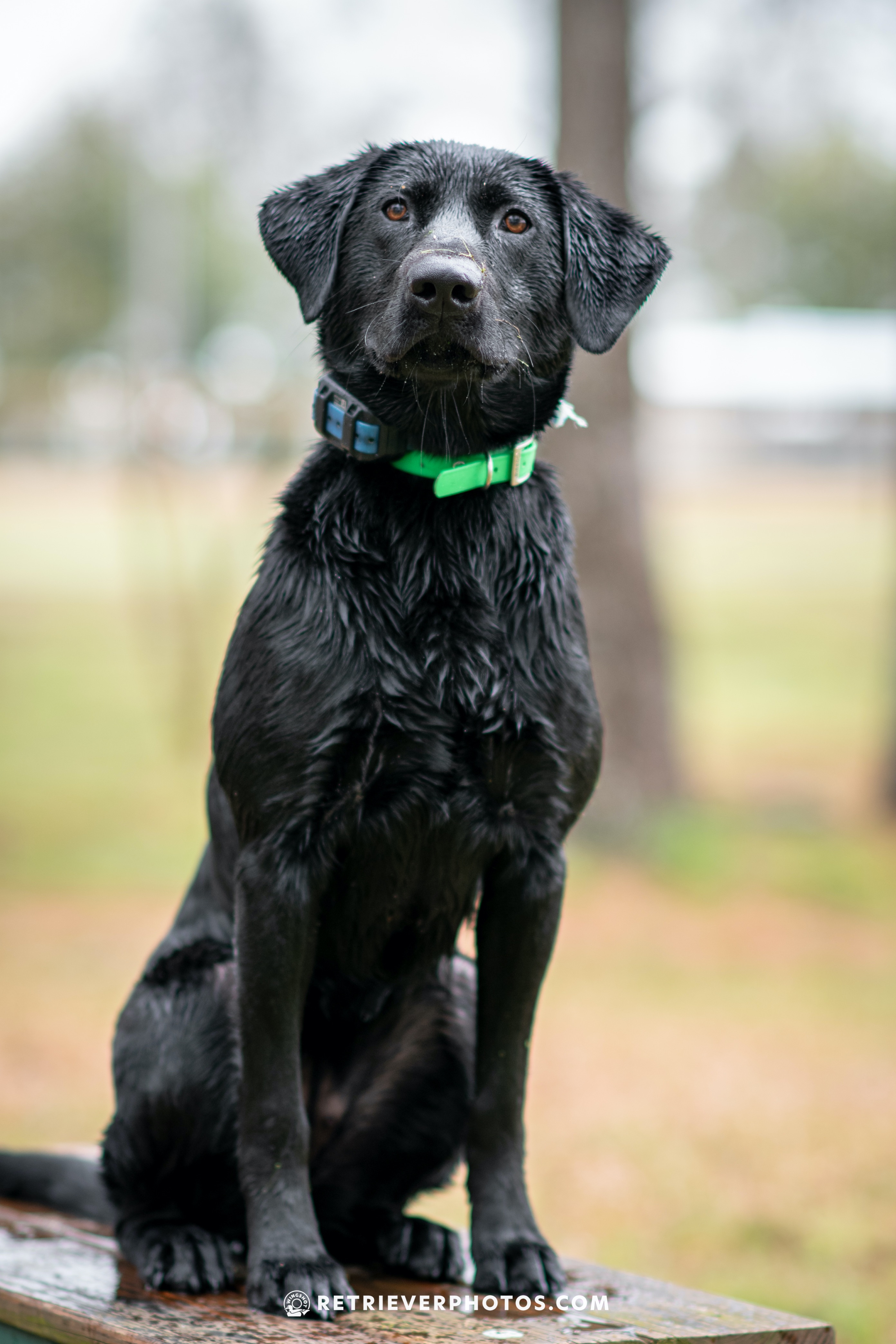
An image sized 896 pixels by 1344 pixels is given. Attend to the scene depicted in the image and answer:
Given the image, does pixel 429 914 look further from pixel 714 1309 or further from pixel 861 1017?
pixel 861 1017

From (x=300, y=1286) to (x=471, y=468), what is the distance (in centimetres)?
126

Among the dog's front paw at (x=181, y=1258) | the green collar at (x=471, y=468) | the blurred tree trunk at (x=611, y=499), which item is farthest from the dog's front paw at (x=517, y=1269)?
the blurred tree trunk at (x=611, y=499)

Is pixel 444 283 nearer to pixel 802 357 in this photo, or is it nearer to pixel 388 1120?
pixel 388 1120

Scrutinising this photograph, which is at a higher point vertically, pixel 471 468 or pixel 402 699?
pixel 471 468

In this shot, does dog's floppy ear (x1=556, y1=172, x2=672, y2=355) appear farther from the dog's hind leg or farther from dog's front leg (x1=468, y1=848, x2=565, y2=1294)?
the dog's hind leg

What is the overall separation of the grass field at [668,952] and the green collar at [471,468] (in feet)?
4.81

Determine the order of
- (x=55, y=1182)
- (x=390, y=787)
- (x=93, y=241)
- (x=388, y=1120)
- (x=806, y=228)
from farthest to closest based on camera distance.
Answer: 1. (x=93, y=241)
2. (x=806, y=228)
3. (x=55, y=1182)
4. (x=388, y=1120)
5. (x=390, y=787)

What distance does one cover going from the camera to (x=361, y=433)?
2.18 metres

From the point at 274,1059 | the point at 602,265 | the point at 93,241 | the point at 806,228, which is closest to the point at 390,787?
the point at 274,1059

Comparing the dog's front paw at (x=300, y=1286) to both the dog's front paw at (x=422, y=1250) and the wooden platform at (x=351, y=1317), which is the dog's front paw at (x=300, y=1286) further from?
the dog's front paw at (x=422, y=1250)

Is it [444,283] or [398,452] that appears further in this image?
[398,452]

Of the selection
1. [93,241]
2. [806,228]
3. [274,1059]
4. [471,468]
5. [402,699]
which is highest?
[93,241]

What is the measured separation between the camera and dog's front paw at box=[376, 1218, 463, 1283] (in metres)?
2.30

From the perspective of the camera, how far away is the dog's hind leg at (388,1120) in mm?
2369
